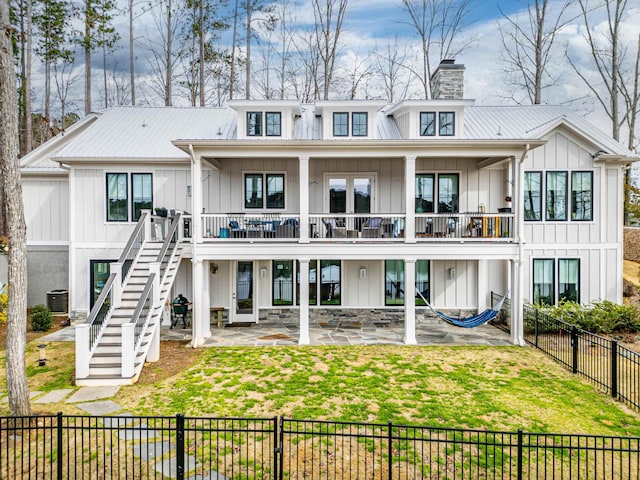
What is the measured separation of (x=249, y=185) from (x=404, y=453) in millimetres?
10122

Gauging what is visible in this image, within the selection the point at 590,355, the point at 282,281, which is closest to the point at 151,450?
the point at 282,281

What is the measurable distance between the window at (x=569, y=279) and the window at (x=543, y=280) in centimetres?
30

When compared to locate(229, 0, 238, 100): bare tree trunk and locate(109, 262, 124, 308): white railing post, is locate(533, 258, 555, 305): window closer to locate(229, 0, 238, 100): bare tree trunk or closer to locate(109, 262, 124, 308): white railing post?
locate(109, 262, 124, 308): white railing post

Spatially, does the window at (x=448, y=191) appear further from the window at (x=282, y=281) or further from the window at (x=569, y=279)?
the window at (x=282, y=281)

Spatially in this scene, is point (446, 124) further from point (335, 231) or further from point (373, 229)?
point (335, 231)

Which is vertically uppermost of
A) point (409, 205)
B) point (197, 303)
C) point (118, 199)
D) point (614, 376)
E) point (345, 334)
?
point (118, 199)

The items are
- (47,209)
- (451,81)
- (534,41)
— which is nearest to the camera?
(47,209)

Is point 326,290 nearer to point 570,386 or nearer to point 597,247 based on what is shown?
point 570,386

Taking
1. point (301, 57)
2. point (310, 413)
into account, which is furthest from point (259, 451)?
point (301, 57)

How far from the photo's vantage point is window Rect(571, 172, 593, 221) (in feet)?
44.6

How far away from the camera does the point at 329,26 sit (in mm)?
22953

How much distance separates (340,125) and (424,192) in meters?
3.70

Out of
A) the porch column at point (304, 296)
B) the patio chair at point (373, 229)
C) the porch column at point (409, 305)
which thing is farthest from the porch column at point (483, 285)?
the porch column at point (304, 296)

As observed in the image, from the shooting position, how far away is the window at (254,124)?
1372 centimetres
